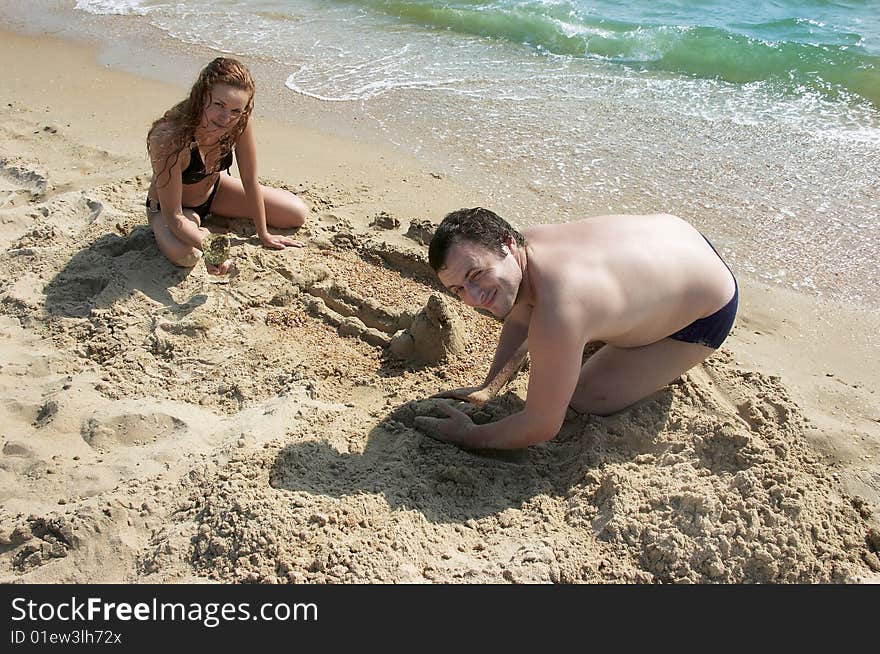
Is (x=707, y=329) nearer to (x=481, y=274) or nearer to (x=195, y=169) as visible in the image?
(x=481, y=274)

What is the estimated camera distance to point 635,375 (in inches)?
120

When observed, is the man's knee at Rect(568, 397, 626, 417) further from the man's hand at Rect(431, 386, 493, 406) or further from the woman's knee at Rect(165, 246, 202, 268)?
the woman's knee at Rect(165, 246, 202, 268)

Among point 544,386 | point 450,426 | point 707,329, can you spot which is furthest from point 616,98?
point 544,386

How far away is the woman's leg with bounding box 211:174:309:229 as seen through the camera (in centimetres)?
430

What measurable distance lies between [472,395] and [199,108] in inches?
76.9

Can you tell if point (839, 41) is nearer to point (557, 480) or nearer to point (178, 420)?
point (557, 480)

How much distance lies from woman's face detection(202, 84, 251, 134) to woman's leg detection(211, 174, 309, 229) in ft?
1.58

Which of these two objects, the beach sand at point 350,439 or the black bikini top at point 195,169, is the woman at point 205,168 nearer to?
the black bikini top at point 195,169

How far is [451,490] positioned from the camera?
2.78 metres

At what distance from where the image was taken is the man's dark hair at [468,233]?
253cm

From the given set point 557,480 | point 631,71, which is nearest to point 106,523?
point 557,480

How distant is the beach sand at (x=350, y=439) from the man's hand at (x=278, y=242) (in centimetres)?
6

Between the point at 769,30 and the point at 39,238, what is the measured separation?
7143mm

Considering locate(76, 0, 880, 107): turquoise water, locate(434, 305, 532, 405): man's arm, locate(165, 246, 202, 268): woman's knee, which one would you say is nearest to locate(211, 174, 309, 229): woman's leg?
locate(165, 246, 202, 268): woman's knee
